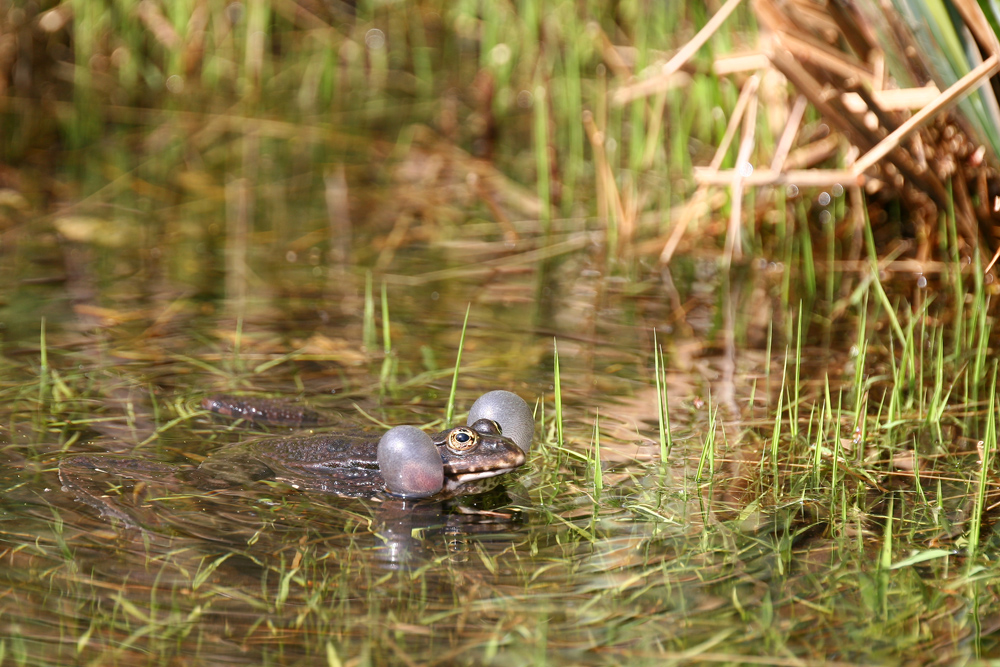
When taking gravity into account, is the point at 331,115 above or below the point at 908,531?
above

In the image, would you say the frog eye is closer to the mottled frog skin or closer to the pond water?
the mottled frog skin

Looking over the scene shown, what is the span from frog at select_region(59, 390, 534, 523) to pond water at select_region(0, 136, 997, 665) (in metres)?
0.06

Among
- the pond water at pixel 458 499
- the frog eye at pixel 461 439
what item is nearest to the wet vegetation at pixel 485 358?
the pond water at pixel 458 499

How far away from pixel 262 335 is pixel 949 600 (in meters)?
2.67

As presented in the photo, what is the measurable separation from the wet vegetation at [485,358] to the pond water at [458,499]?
0.04 ft

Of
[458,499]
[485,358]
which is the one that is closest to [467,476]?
[458,499]

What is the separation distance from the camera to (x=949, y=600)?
248 cm

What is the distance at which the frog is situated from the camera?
2.99 meters

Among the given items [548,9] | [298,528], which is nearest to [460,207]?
[548,9]

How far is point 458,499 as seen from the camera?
3.09 metres

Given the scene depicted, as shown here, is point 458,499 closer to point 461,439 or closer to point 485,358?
point 461,439

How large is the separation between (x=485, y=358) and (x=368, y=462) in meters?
1.04

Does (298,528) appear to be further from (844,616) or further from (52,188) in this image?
(52,188)

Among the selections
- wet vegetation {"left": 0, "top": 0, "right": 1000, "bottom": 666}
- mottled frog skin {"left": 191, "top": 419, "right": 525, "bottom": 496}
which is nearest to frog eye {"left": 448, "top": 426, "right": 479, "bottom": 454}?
mottled frog skin {"left": 191, "top": 419, "right": 525, "bottom": 496}
